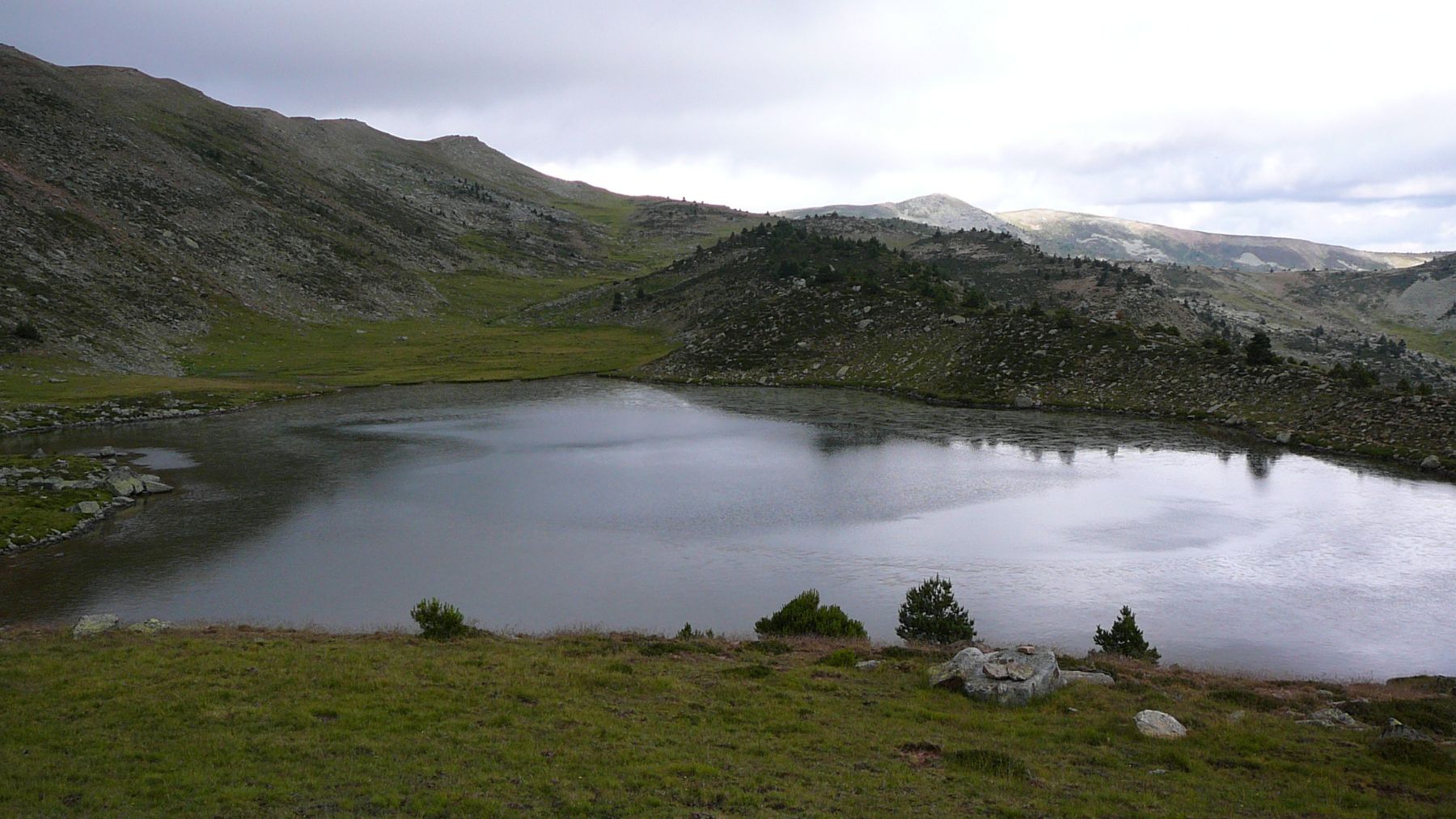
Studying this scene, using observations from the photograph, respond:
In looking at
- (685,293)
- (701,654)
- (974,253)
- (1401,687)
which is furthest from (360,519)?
(974,253)

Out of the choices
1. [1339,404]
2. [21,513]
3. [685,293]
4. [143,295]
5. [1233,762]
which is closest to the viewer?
[1233,762]

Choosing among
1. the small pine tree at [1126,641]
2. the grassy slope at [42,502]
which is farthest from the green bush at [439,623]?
the grassy slope at [42,502]

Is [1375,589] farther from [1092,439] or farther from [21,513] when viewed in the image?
[21,513]

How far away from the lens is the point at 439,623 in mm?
25328

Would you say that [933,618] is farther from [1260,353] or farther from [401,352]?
[401,352]

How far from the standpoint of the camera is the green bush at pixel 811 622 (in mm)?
27266

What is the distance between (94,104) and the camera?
141m

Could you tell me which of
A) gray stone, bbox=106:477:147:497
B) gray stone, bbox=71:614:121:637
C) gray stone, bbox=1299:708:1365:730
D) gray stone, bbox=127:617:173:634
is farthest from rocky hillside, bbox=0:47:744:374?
gray stone, bbox=1299:708:1365:730

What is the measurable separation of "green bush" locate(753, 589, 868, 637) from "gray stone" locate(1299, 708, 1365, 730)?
1227cm

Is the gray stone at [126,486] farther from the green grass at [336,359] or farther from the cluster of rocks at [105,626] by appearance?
the green grass at [336,359]

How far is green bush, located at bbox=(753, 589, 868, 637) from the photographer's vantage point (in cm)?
2727

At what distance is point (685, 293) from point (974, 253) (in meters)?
54.0

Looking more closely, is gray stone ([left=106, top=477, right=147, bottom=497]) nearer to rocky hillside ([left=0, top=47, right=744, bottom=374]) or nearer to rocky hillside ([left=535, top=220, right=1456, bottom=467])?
rocky hillside ([left=0, top=47, right=744, bottom=374])

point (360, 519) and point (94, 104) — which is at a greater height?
point (94, 104)
